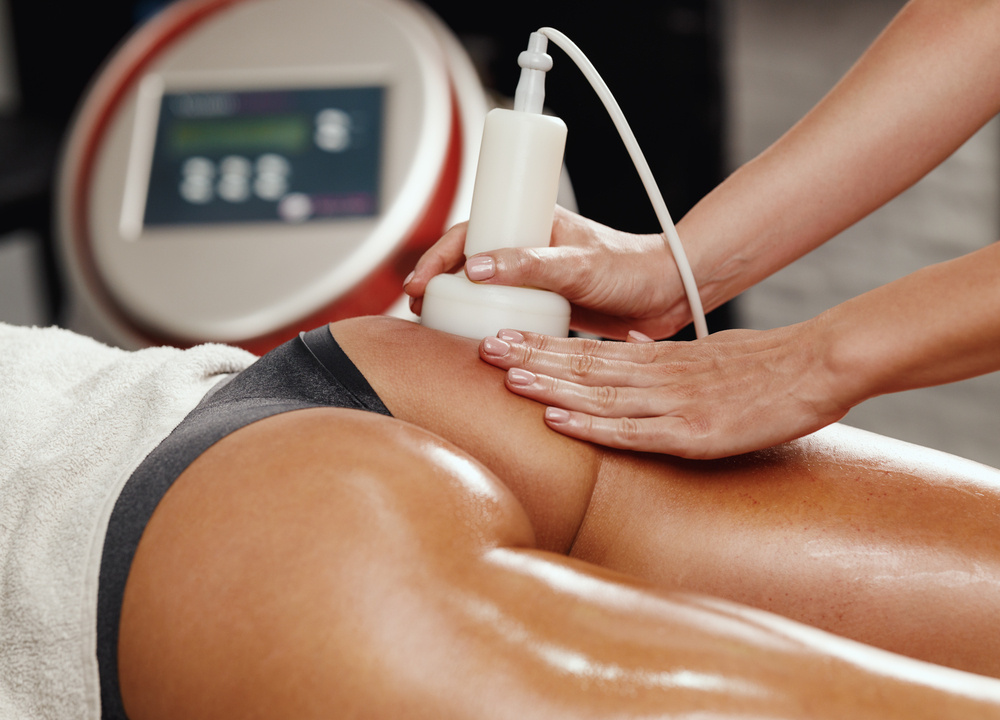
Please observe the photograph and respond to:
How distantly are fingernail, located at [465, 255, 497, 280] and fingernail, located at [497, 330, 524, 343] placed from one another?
0.06m

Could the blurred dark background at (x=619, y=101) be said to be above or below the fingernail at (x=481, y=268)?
above

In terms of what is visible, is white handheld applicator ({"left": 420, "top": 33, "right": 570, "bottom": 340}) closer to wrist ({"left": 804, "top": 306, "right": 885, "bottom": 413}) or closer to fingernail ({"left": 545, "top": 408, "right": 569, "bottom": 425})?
fingernail ({"left": 545, "top": 408, "right": 569, "bottom": 425})

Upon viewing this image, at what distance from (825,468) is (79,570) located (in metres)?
0.57

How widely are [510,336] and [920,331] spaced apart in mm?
318

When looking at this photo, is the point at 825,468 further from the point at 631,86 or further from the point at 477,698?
the point at 631,86

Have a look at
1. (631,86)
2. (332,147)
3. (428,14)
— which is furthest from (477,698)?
(631,86)

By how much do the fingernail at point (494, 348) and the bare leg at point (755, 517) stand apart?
0.6 inches

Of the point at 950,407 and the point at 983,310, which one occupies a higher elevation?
the point at 983,310

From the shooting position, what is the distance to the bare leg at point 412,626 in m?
0.40

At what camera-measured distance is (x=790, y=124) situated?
2463mm

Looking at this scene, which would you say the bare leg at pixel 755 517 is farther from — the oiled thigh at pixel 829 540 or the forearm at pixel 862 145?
the forearm at pixel 862 145

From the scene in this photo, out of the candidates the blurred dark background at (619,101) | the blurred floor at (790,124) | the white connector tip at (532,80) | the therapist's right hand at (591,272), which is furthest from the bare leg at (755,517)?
the blurred floor at (790,124)

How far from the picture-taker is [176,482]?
19.6 inches

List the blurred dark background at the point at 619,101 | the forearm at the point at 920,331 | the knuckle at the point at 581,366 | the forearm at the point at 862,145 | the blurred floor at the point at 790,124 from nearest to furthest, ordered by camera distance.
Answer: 1. the forearm at the point at 920,331
2. the knuckle at the point at 581,366
3. the forearm at the point at 862,145
4. the blurred dark background at the point at 619,101
5. the blurred floor at the point at 790,124
